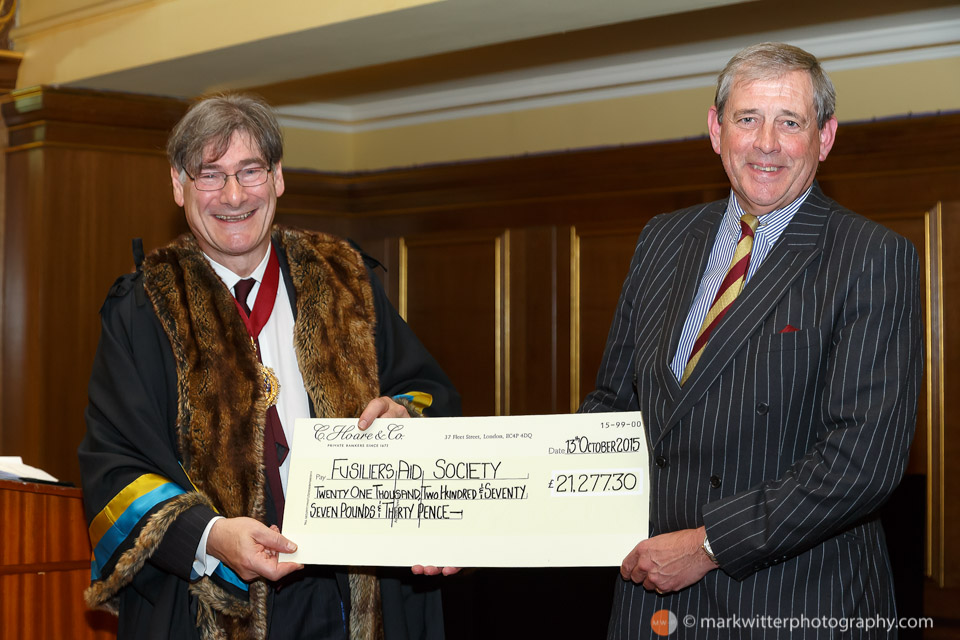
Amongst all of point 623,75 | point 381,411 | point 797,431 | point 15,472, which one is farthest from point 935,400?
point 15,472

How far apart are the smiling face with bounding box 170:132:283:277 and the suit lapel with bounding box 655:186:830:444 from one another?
953mm

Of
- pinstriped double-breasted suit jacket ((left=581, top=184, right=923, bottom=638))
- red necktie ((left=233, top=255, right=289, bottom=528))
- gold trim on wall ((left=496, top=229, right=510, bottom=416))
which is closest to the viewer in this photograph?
pinstriped double-breasted suit jacket ((left=581, top=184, right=923, bottom=638))

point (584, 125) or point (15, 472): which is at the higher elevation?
point (584, 125)

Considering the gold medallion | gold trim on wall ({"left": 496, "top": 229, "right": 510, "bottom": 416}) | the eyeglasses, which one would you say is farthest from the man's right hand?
gold trim on wall ({"left": 496, "top": 229, "right": 510, "bottom": 416})

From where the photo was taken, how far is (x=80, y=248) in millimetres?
5027

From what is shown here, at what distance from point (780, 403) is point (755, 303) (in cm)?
18

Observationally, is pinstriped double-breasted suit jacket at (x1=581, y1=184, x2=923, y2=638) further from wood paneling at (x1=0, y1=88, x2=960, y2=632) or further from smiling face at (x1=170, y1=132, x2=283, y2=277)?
wood paneling at (x1=0, y1=88, x2=960, y2=632)

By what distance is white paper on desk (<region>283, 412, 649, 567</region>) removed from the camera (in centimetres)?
200

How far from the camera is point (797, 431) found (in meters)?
1.82

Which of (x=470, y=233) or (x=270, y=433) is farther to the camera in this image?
(x=470, y=233)

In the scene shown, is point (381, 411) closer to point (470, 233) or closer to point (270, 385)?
point (270, 385)

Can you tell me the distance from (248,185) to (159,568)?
2.62 feet

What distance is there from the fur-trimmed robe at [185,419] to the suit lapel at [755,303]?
2.44 feet

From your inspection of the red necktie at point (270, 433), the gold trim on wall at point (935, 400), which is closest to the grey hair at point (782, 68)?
the red necktie at point (270, 433)
